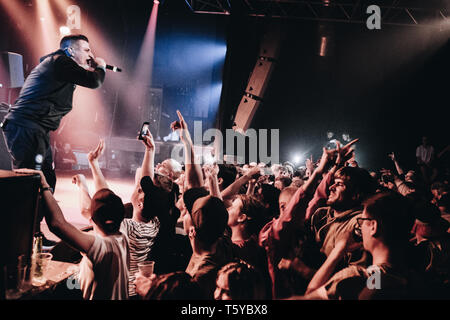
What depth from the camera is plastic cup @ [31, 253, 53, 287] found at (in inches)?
45.9

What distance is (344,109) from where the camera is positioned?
670 cm

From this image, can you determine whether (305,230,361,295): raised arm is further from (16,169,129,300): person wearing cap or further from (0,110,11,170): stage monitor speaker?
(0,110,11,170): stage monitor speaker

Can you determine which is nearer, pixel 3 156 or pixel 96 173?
pixel 96 173

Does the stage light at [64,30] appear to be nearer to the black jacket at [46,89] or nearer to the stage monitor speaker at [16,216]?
the black jacket at [46,89]

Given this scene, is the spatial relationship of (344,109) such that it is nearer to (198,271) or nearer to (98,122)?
(198,271)

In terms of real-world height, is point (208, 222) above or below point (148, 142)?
below

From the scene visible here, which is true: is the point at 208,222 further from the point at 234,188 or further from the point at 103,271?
the point at 234,188

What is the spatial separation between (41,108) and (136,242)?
136 cm

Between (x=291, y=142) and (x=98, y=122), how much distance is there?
785 cm

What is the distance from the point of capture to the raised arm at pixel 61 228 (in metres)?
1.13

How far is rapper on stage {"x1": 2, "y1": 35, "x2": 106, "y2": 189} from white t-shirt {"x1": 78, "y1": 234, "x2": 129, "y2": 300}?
1.24m

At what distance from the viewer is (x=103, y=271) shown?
123 centimetres

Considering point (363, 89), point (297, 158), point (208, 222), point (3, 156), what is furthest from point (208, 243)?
point (363, 89)
